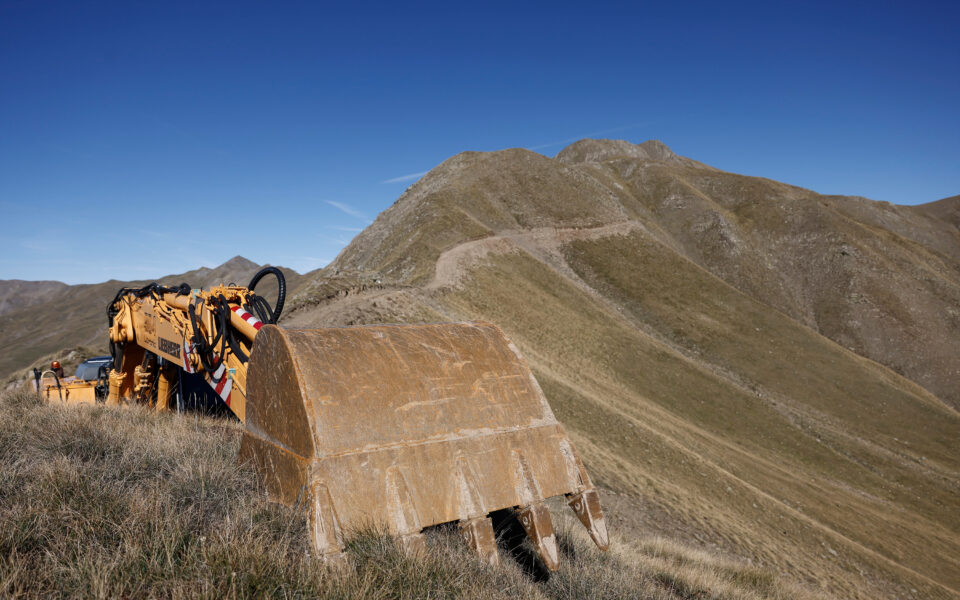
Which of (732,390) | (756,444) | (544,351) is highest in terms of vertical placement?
(544,351)

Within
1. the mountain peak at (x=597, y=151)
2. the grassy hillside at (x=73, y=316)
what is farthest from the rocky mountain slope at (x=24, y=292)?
the mountain peak at (x=597, y=151)

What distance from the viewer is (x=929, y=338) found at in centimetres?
4409

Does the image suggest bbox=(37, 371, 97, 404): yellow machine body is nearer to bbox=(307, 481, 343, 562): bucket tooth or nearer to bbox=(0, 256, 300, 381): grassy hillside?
bbox=(307, 481, 343, 562): bucket tooth

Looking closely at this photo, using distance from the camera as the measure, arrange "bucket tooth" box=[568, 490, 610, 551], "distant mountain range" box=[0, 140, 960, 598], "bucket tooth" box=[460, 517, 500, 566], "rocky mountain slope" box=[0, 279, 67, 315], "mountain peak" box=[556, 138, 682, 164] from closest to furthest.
A: "bucket tooth" box=[460, 517, 500, 566]
"bucket tooth" box=[568, 490, 610, 551]
"distant mountain range" box=[0, 140, 960, 598]
"mountain peak" box=[556, 138, 682, 164]
"rocky mountain slope" box=[0, 279, 67, 315]

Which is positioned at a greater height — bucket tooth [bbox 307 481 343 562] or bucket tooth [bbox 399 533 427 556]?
bucket tooth [bbox 307 481 343 562]

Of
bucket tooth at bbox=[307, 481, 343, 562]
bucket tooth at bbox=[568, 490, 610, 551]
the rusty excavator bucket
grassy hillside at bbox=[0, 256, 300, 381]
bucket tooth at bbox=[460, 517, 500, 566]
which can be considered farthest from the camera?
grassy hillside at bbox=[0, 256, 300, 381]

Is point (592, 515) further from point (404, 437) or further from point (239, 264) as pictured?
point (239, 264)

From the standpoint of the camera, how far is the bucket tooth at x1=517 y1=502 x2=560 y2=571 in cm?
347

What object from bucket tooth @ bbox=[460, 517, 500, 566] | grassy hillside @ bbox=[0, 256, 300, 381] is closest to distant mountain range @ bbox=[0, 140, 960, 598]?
bucket tooth @ bbox=[460, 517, 500, 566]

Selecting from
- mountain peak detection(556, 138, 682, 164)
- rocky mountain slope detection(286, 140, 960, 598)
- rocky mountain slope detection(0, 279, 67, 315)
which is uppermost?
mountain peak detection(556, 138, 682, 164)

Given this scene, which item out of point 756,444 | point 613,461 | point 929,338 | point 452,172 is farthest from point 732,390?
point 452,172

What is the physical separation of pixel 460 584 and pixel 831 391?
119 feet

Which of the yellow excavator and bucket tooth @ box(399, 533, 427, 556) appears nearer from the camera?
bucket tooth @ box(399, 533, 427, 556)

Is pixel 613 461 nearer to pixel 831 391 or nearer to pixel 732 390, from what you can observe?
pixel 732 390
